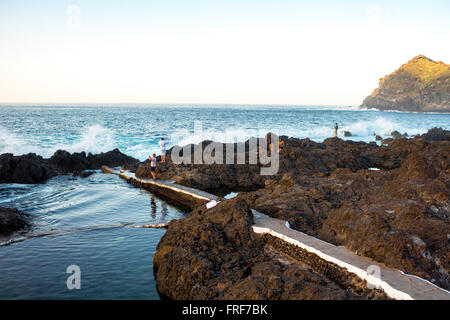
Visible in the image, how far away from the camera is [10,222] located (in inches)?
427

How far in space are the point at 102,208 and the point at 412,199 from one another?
10620 mm

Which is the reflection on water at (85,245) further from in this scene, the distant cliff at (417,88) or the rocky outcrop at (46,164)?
the distant cliff at (417,88)

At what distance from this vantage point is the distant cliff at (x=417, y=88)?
5148 inches

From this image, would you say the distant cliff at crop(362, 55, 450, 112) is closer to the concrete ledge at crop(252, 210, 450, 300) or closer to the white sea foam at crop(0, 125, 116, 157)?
the white sea foam at crop(0, 125, 116, 157)

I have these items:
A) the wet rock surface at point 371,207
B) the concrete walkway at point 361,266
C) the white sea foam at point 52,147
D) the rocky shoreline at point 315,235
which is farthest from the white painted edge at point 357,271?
the white sea foam at point 52,147

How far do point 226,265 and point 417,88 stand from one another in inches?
6197

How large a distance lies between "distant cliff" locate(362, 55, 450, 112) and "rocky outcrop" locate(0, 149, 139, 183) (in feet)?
439

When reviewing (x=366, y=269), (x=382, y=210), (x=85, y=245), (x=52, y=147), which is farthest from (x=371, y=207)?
(x=52, y=147)

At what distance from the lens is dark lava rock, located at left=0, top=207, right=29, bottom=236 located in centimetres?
1059

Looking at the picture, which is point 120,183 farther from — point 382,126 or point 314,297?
point 382,126

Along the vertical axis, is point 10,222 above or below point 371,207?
below

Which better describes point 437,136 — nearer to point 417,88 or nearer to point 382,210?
point 382,210

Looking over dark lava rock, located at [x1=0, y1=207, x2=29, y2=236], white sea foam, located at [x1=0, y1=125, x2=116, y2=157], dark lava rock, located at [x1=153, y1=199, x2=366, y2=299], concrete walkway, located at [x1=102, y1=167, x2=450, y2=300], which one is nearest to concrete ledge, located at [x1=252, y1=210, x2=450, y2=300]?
concrete walkway, located at [x1=102, y1=167, x2=450, y2=300]

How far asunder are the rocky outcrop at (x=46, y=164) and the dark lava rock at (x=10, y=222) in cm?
827
